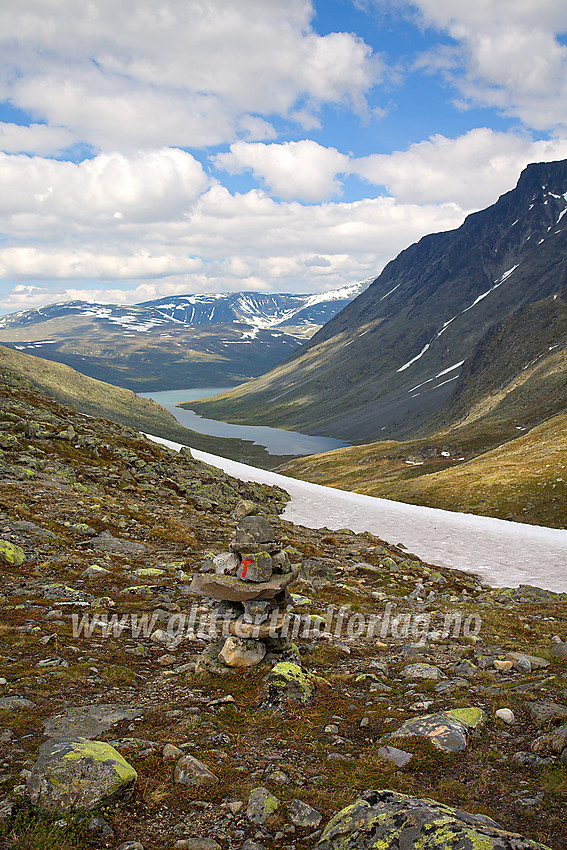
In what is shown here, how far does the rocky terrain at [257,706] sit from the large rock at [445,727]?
0.04 meters

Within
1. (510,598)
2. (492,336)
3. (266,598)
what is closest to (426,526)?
→ (510,598)

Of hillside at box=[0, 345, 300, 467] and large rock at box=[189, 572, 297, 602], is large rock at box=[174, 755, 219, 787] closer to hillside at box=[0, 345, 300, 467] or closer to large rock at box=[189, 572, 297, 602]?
large rock at box=[189, 572, 297, 602]

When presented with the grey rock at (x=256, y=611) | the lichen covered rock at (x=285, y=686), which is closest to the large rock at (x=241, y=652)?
the grey rock at (x=256, y=611)

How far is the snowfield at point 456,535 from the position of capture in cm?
2977

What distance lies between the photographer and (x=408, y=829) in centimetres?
552

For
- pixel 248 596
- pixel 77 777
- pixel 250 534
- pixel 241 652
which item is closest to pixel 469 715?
pixel 241 652

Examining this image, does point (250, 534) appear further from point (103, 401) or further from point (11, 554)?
point (103, 401)

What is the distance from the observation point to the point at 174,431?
16912cm

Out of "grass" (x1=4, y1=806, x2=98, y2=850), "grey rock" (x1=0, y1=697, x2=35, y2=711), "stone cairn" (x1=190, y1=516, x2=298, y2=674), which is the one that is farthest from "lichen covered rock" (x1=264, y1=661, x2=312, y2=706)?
"grass" (x1=4, y1=806, x2=98, y2=850)

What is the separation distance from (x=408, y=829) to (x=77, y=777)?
4.57m

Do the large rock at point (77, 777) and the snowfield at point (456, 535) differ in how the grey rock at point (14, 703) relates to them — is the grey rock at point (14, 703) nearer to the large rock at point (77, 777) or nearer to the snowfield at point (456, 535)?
the large rock at point (77, 777)

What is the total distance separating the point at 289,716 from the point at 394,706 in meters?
2.39

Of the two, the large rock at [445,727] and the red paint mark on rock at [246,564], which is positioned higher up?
the red paint mark on rock at [246,564]

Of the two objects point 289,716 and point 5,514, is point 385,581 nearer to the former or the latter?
point 289,716
